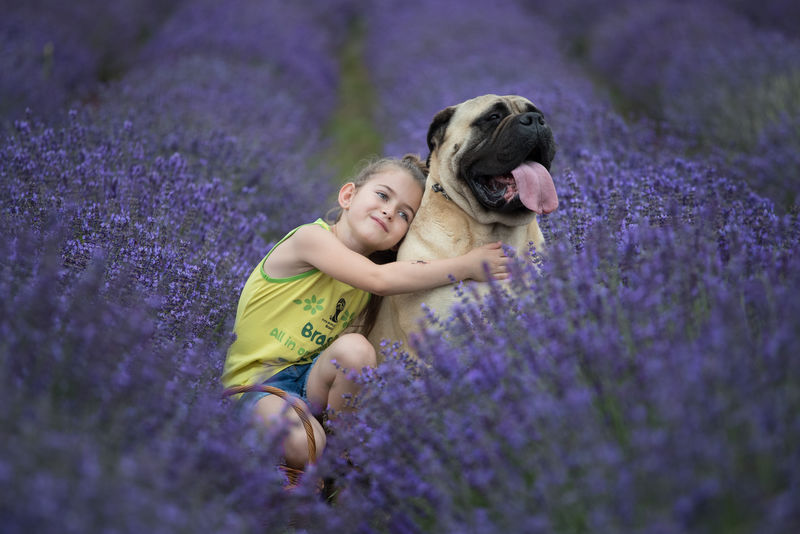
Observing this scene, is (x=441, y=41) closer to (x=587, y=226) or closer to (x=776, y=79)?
(x=776, y=79)

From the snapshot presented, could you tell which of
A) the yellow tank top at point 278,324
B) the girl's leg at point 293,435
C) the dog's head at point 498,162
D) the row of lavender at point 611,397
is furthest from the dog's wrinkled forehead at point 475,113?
the girl's leg at point 293,435

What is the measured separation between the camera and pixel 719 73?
602cm

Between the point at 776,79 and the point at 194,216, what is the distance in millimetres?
4617

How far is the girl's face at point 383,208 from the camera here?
8.34ft

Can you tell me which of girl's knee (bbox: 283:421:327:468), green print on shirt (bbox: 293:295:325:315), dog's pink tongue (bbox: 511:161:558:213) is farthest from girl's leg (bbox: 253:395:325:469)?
dog's pink tongue (bbox: 511:161:558:213)

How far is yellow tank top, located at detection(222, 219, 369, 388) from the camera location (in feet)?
8.35

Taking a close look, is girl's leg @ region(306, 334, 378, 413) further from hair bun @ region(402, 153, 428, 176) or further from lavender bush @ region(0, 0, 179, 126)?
lavender bush @ region(0, 0, 179, 126)

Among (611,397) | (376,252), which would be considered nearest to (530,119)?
(376,252)

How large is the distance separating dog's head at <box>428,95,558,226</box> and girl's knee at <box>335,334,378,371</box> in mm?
631

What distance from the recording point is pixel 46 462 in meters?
1.22

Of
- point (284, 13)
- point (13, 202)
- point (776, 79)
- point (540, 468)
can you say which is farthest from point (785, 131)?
point (284, 13)

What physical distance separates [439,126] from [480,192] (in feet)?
1.45

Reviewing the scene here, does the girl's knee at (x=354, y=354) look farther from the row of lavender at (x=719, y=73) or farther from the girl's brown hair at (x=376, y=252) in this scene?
the row of lavender at (x=719, y=73)

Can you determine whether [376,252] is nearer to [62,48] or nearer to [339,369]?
[339,369]
